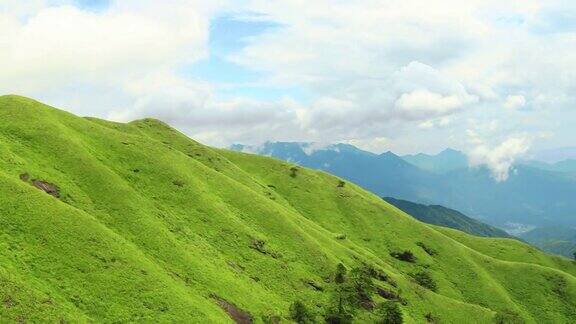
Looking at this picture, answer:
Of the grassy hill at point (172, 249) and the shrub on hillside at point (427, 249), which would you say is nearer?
the grassy hill at point (172, 249)

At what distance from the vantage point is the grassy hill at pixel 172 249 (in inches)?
3039

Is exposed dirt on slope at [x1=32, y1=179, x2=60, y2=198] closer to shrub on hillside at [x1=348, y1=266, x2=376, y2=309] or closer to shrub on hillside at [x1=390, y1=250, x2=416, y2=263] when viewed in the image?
shrub on hillside at [x1=348, y1=266, x2=376, y2=309]

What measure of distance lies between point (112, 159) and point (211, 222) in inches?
1300

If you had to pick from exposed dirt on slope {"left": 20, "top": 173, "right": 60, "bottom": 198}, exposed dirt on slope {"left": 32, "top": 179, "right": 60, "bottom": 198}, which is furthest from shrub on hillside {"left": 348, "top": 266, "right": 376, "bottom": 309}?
exposed dirt on slope {"left": 20, "top": 173, "right": 60, "bottom": 198}

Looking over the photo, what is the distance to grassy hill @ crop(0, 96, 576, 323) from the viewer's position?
253ft

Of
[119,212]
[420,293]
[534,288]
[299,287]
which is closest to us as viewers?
[119,212]

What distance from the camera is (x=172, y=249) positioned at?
100312 millimetres

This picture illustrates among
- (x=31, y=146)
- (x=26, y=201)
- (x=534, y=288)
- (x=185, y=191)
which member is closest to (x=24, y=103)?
(x=31, y=146)

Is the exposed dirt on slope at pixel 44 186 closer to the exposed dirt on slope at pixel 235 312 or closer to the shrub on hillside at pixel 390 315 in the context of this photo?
the exposed dirt on slope at pixel 235 312

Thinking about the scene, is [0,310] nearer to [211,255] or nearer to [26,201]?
[26,201]

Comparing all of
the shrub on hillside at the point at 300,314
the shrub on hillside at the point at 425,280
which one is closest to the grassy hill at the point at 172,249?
the shrub on hillside at the point at 300,314

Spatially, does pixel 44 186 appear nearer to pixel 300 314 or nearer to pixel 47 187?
pixel 47 187

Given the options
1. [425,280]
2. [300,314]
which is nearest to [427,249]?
[425,280]

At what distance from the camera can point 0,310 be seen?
62.0 meters
